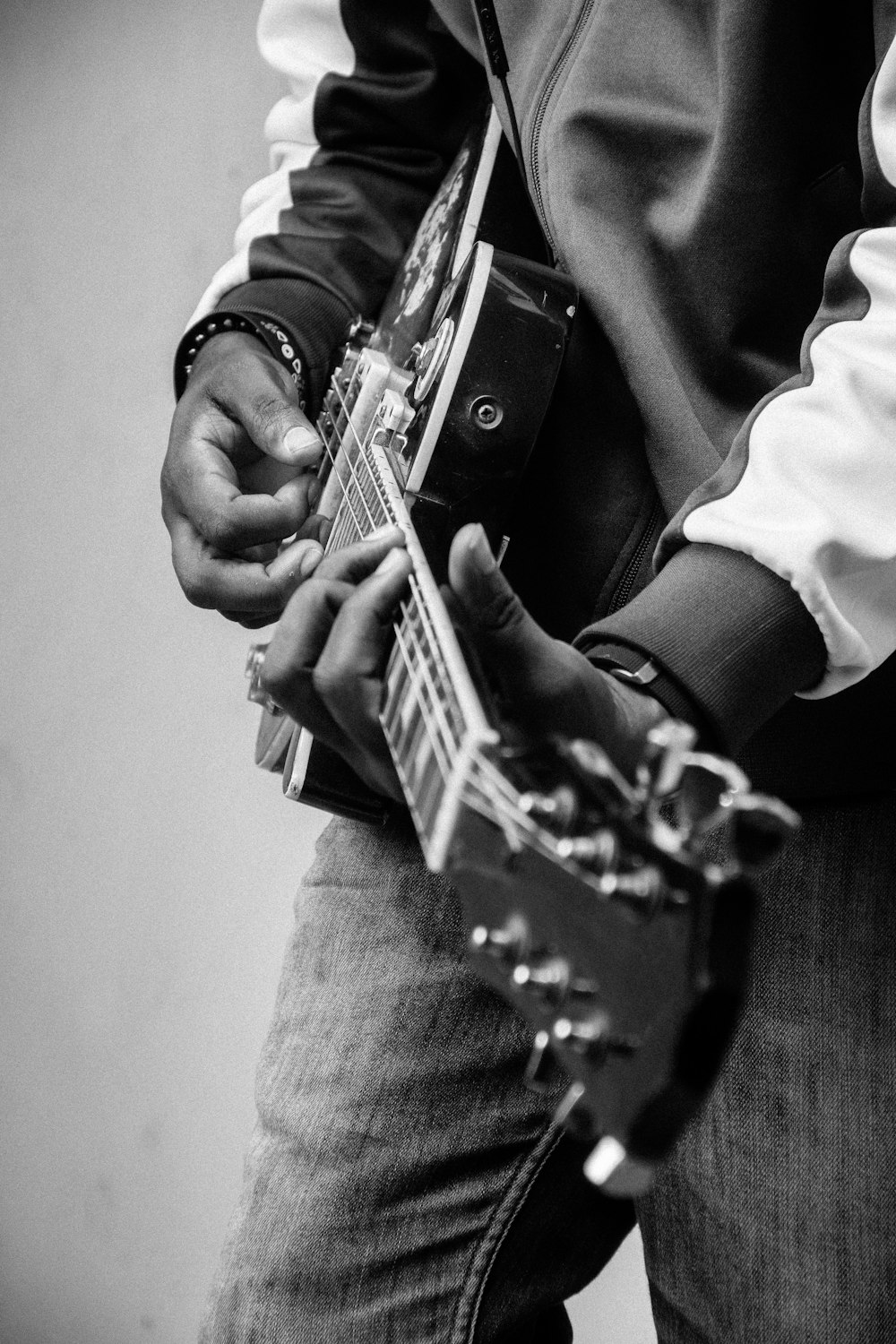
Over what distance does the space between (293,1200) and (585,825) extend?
0.54 m

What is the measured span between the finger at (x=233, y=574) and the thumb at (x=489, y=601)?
0.30 m

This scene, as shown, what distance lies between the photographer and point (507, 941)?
1.41 feet

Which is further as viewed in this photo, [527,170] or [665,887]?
[527,170]

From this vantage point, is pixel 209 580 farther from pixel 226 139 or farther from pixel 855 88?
pixel 226 139

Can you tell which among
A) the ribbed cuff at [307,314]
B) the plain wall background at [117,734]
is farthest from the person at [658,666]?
the plain wall background at [117,734]

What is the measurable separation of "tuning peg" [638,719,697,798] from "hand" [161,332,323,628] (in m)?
0.44

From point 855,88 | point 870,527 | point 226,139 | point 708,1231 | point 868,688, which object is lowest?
point 708,1231

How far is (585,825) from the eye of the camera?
0.42m

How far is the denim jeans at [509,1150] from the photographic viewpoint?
711 mm

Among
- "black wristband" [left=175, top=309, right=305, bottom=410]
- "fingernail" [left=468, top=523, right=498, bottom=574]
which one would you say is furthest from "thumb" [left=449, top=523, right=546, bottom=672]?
"black wristband" [left=175, top=309, right=305, bottom=410]

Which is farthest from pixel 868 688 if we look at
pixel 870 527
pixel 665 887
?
pixel 665 887

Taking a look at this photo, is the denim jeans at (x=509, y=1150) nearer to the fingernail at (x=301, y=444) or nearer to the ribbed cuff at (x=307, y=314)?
the fingernail at (x=301, y=444)

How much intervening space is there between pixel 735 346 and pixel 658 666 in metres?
0.28

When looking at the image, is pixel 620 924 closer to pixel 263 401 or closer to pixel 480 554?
pixel 480 554
